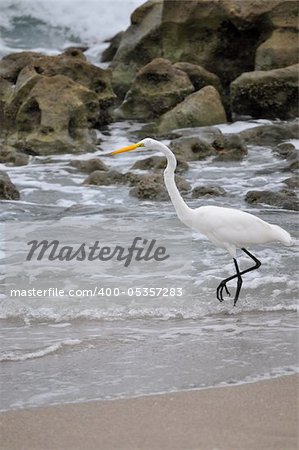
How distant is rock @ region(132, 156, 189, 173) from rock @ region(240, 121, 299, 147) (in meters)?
1.94

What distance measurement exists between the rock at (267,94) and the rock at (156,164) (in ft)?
11.2

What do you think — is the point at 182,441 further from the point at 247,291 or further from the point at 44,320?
the point at 247,291

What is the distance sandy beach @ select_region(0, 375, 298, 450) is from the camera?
11.9ft

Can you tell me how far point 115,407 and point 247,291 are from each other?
2681mm

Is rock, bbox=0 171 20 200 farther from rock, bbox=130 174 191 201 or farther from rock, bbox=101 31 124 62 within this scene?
rock, bbox=101 31 124 62

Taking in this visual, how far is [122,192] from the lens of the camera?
1053 cm

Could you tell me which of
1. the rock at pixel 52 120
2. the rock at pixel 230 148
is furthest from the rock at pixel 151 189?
the rock at pixel 52 120

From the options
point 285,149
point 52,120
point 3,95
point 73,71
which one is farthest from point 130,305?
point 73,71

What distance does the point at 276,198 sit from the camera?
9594 mm

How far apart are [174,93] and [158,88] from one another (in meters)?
0.36

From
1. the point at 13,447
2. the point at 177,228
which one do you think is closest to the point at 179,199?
the point at 177,228

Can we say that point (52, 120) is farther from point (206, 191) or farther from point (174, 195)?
point (174, 195)

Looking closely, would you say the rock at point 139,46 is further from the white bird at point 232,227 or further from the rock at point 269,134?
the white bird at point 232,227

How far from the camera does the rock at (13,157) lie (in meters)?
12.3
